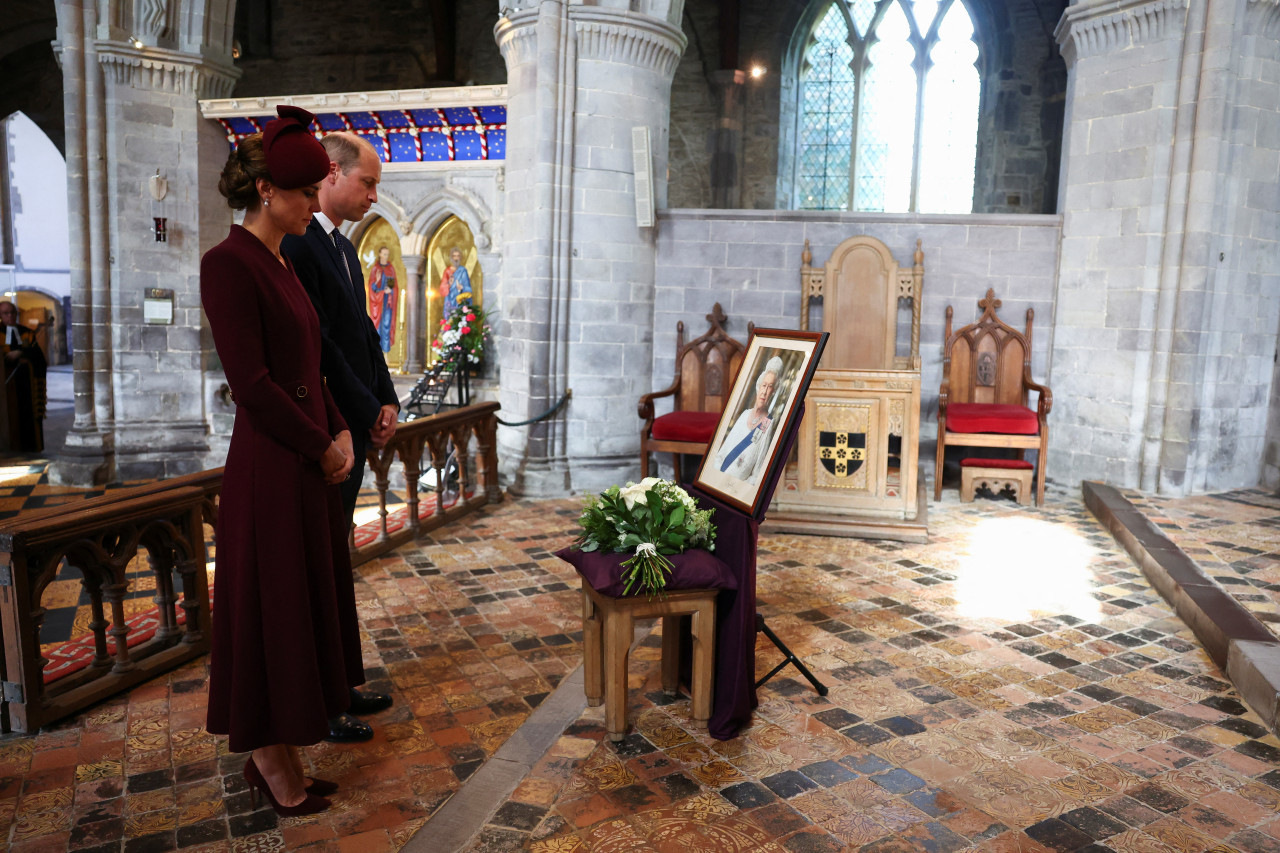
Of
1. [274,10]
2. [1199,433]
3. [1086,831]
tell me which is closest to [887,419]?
[1199,433]

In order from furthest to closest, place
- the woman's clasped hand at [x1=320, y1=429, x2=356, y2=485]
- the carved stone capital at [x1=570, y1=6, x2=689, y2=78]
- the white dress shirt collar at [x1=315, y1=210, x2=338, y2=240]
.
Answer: the carved stone capital at [x1=570, y1=6, x2=689, y2=78] → the white dress shirt collar at [x1=315, y1=210, x2=338, y2=240] → the woman's clasped hand at [x1=320, y1=429, x2=356, y2=485]

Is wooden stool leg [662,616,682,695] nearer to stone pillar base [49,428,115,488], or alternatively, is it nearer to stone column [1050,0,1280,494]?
stone column [1050,0,1280,494]

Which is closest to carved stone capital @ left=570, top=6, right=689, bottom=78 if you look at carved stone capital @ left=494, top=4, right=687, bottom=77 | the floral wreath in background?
carved stone capital @ left=494, top=4, right=687, bottom=77

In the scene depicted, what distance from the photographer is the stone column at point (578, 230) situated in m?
7.01

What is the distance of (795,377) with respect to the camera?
322cm

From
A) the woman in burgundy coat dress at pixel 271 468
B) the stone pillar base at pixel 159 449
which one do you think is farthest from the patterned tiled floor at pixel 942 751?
the stone pillar base at pixel 159 449

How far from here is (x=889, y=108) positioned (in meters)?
12.1

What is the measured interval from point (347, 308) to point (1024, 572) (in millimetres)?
3985

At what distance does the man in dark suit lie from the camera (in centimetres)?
281

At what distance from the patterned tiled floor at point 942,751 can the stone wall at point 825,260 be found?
130 inches

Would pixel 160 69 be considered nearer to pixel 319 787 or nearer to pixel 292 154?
pixel 292 154

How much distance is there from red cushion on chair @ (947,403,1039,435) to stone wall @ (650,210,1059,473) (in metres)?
0.49

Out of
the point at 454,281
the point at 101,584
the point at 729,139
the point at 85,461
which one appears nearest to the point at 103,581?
the point at 101,584

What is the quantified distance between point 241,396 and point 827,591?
10.8 feet
